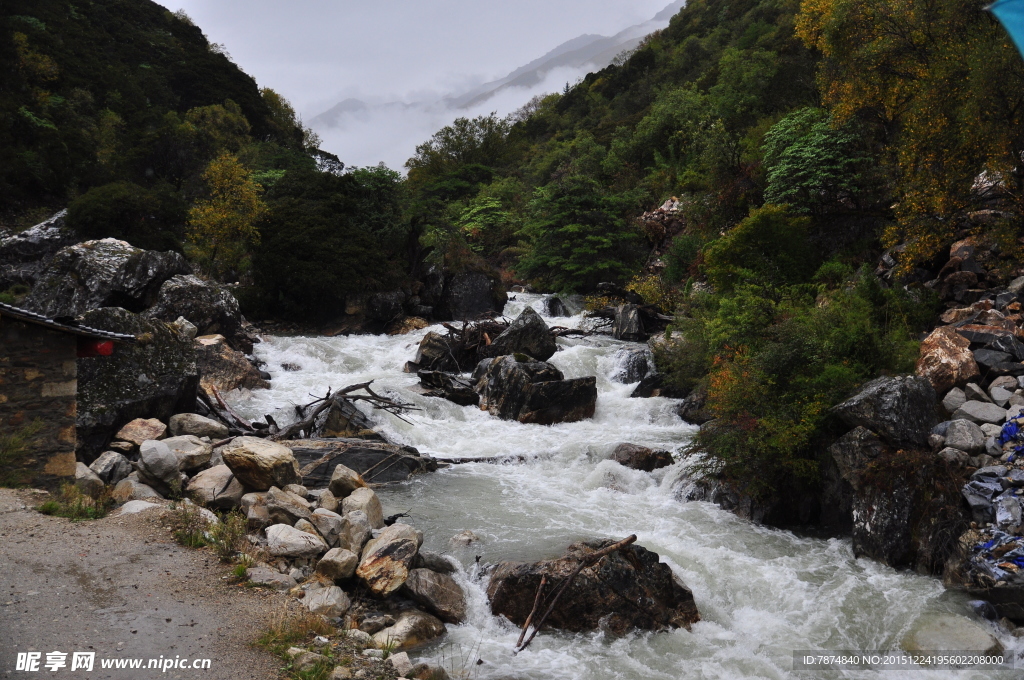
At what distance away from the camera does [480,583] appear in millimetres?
8031

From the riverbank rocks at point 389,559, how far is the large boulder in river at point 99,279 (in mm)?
14476

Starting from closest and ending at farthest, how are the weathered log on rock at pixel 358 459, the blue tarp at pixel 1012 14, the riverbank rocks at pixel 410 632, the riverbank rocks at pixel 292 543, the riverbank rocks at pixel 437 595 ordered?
the blue tarp at pixel 1012 14, the riverbank rocks at pixel 410 632, the riverbank rocks at pixel 437 595, the riverbank rocks at pixel 292 543, the weathered log on rock at pixel 358 459

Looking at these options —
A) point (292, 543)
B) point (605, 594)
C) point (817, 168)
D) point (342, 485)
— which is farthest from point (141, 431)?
point (817, 168)

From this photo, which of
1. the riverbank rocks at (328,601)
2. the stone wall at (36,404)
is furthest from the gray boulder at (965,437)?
the stone wall at (36,404)

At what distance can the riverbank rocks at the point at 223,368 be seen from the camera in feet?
50.5

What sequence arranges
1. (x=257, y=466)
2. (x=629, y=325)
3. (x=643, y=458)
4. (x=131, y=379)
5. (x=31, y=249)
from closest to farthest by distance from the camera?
(x=257, y=466)
(x=131, y=379)
(x=643, y=458)
(x=31, y=249)
(x=629, y=325)

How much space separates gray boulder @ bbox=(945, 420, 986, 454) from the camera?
8.57 meters

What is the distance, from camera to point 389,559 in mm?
7633

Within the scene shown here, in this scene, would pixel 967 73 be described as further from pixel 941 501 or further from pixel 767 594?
pixel 767 594

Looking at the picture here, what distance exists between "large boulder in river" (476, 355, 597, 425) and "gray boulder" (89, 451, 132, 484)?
29.0 feet

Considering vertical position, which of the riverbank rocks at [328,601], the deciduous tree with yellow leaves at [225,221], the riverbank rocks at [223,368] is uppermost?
the deciduous tree with yellow leaves at [225,221]

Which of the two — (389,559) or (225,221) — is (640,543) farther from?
(225,221)

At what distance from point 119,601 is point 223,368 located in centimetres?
1072

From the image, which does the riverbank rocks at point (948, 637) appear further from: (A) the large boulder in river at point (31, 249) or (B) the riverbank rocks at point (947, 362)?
(A) the large boulder in river at point (31, 249)
